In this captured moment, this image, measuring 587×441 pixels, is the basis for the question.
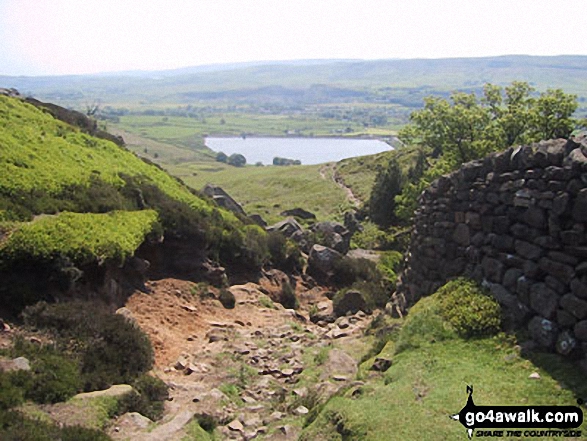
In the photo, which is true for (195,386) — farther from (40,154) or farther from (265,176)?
(265,176)

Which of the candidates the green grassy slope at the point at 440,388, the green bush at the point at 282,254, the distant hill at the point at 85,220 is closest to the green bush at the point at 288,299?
the distant hill at the point at 85,220

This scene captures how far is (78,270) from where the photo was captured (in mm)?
14500

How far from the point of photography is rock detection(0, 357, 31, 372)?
404 inches

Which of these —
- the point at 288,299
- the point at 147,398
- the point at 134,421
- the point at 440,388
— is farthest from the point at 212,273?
the point at 440,388

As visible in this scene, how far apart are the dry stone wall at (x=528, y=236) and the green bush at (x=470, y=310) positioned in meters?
0.24

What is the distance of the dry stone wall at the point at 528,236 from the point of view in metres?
9.82

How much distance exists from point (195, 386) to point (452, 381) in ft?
19.8

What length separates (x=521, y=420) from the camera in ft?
27.1

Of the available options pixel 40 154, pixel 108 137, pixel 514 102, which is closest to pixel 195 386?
pixel 40 154

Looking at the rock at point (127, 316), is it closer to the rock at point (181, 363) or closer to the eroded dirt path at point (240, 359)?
the eroded dirt path at point (240, 359)

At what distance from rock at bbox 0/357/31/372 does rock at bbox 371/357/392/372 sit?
6977mm

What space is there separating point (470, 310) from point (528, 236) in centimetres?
195

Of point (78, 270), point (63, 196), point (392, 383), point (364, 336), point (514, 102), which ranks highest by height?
point (514, 102)

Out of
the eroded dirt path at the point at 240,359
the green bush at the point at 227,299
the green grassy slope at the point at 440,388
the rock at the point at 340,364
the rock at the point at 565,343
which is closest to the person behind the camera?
the green grassy slope at the point at 440,388
